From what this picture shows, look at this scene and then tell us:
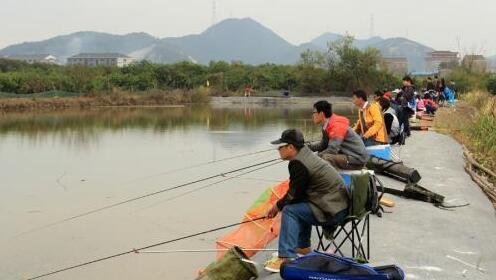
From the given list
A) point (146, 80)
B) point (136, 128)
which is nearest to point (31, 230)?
point (136, 128)

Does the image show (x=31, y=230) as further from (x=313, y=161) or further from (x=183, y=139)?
(x=183, y=139)

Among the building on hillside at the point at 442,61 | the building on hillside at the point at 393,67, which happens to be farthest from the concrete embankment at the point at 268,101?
the building on hillside at the point at 393,67

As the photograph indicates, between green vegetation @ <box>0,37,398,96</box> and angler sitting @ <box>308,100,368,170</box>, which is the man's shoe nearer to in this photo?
angler sitting @ <box>308,100,368,170</box>

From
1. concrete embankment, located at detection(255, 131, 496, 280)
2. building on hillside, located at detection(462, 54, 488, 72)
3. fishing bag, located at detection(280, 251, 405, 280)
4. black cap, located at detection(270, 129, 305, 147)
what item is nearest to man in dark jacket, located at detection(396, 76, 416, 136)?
concrete embankment, located at detection(255, 131, 496, 280)

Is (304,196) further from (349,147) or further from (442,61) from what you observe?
(442,61)

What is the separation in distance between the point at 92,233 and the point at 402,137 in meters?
5.52

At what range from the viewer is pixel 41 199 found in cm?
970

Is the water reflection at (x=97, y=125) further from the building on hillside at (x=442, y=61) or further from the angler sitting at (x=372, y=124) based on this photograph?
the building on hillside at (x=442, y=61)

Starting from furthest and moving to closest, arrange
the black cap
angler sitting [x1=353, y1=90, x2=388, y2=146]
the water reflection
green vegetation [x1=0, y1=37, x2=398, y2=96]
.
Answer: green vegetation [x1=0, y1=37, x2=398, y2=96], the water reflection, angler sitting [x1=353, y1=90, x2=388, y2=146], the black cap

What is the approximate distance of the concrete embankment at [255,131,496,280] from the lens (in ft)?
14.6

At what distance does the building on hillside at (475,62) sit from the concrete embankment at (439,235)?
80.2 feet

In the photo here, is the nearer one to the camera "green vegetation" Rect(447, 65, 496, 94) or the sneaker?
the sneaker

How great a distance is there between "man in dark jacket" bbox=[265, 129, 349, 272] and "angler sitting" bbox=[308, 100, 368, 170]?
1.65 meters

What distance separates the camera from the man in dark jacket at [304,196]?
13.5ft
